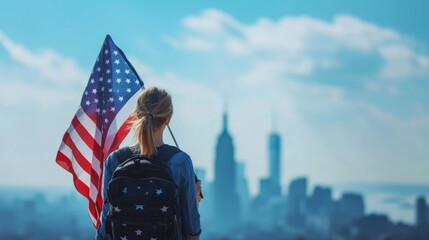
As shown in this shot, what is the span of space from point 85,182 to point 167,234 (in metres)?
1.93

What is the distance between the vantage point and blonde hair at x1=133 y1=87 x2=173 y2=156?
4578mm

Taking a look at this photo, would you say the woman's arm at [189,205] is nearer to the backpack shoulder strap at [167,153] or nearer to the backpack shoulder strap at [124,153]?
the backpack shoulder strap at [167,153]

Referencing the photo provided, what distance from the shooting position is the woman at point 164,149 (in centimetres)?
458

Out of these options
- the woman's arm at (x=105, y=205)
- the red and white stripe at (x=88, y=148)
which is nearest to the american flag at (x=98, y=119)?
the red and white stripe at (x=88, y=148)

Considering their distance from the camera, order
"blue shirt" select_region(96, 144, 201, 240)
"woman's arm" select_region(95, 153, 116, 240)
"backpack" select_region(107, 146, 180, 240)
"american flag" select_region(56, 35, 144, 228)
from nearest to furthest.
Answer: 1. "backpack" select_region(107, 146, 180, 240)
2. "blue shirt" select_region(96, 144, 201, 240)
3. "woman's arm" select_region(95, 153, 116, 240)
4. "american flag" select_region(56, 35, 144, 228)

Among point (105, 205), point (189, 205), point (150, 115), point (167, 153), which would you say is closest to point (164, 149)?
point (167, 153)

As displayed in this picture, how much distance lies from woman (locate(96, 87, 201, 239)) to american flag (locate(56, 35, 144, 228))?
1.53 meters

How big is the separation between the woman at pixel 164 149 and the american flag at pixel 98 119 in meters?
1.53

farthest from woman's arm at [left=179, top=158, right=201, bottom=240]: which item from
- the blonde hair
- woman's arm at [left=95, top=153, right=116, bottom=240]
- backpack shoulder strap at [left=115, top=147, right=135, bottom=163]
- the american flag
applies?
the american flag

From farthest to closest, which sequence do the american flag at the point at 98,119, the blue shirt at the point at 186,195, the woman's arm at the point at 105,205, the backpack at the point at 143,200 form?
the american flag at the point at 98,119
the woman's arm at the point at 105,205
the blue shirt at the point at 186,195
the backpack at the point at 143,200

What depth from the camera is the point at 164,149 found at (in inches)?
183

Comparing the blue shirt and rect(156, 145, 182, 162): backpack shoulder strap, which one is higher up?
rect(156, 145, 182, 162): backpack shoulder strap

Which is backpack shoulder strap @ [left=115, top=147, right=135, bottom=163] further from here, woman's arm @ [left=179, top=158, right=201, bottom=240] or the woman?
woman's arm @ [left=179, top=158, right=201, bottom=240]

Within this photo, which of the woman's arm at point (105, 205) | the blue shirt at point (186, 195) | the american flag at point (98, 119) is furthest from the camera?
the american flag at point (98, 119)
